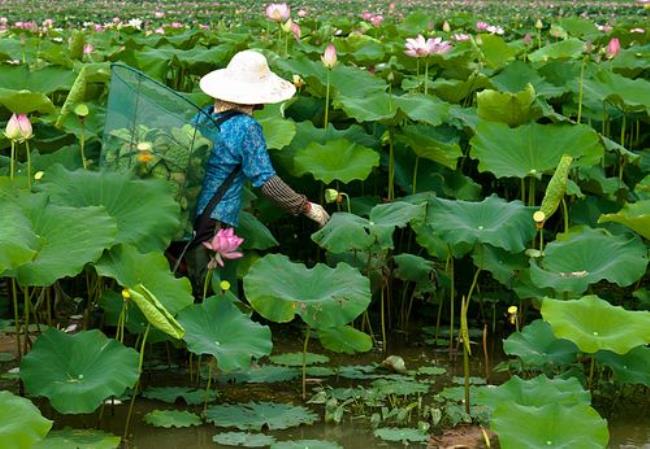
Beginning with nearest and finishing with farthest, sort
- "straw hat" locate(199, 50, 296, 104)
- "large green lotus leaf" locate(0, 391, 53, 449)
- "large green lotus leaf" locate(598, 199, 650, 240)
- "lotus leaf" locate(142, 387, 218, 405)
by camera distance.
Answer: "large green lotus leaf" locate(0, 391, 53, 449), "lotus leaf" locate(142, 387, 218, 405), "large green lotus leaf" locate(598, 199, 650, 240), "straw hat" locate(199, 50, 296, 104)

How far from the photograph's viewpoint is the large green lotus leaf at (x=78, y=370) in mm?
3113

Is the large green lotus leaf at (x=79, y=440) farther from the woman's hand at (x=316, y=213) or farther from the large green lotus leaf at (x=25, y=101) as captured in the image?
the large green lotus leaf at (x=25, y=101)

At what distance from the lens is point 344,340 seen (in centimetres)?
387

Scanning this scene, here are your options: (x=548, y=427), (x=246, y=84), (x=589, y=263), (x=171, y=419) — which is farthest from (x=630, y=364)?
(x=246, y=84)

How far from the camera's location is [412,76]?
5473mm

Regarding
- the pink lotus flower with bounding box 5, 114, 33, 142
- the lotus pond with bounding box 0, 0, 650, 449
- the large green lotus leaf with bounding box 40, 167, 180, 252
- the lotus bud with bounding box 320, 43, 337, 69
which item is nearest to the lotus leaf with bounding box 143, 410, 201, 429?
the lotus pond with bounding box 0, 0, 650, 449

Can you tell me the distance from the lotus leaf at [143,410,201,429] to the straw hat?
43.0 inches

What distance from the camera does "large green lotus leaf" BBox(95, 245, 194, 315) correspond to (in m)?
3.47

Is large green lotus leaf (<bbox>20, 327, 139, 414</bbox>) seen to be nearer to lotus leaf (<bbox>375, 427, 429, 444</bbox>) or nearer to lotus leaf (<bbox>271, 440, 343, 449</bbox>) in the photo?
lotus leaf (<bbox>271, 440, 343, 449</bbox>)

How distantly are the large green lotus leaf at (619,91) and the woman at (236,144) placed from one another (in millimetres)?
1476

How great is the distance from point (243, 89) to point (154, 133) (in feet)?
1.14

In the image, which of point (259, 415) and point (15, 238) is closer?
point (15, 238)

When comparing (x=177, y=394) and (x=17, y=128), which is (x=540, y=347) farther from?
(x=17, y=128)

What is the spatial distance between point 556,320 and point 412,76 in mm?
2349
